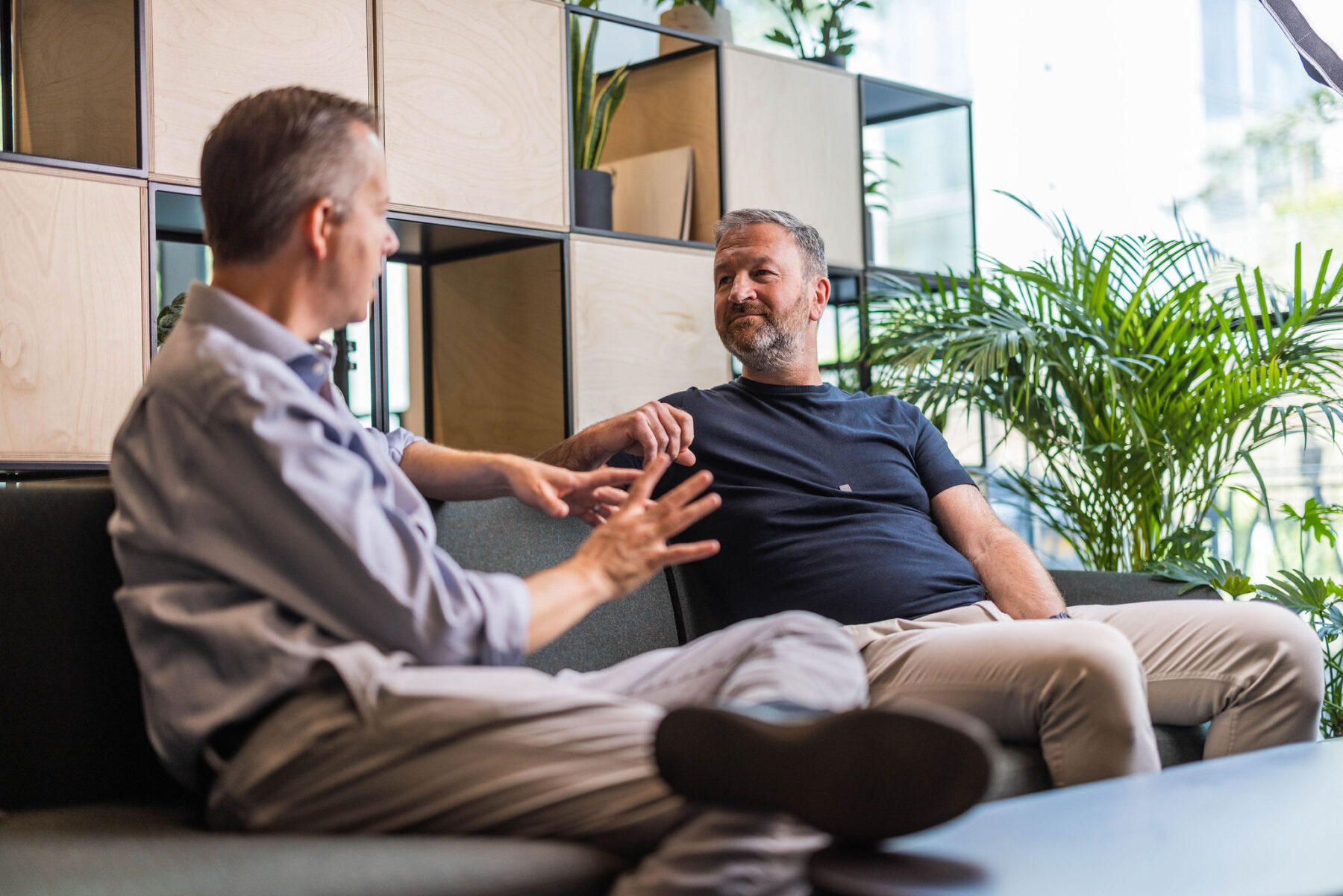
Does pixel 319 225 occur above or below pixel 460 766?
above

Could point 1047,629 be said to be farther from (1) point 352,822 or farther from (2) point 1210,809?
(1) point 352,822

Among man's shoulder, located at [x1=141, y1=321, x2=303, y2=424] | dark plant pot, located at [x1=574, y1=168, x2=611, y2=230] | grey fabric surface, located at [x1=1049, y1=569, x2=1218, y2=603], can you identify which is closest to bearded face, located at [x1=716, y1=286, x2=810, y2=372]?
grey fabric surface, located at [x1=1049, y1=569, x2=1218, y2=603]

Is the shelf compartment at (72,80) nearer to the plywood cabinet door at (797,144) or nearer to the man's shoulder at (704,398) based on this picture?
the man's shoulder at (704,398)

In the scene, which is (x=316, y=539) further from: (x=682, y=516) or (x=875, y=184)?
(x=875, y=184)

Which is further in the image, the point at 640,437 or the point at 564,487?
the point at 640,437

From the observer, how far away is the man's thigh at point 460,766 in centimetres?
112

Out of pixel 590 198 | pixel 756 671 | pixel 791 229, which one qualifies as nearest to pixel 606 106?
pixel 590 198

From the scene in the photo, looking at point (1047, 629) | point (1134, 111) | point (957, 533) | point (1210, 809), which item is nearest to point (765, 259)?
point (957, 533)

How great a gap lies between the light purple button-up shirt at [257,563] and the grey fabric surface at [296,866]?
11cm

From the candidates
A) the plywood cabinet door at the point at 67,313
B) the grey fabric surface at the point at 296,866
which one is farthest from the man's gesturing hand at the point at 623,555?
the plywood cabinet door at the point at 67,313

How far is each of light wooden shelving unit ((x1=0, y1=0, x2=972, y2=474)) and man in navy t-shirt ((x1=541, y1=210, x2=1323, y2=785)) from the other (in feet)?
2.16

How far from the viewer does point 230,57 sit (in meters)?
2.61

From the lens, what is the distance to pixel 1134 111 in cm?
425

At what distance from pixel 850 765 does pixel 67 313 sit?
197 centimetres
